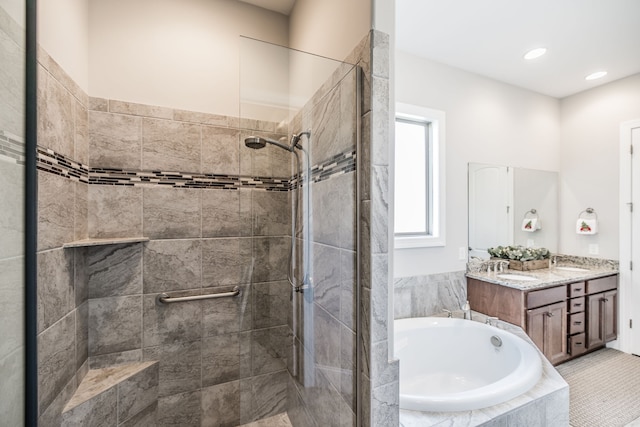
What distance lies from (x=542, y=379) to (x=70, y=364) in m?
2.46

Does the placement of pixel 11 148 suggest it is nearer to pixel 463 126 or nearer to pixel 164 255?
pixel 164 255

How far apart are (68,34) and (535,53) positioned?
136 inches

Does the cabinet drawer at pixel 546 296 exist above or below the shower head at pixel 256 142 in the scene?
below

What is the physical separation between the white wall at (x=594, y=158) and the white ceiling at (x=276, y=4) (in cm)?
358

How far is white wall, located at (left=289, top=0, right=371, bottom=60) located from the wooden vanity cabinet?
238 centimetres

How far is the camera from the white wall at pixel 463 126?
2.58m

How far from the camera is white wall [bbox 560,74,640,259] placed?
309cm

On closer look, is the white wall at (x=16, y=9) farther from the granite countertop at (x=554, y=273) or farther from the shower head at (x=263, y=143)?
the granite countertop at (x=554, y=273)

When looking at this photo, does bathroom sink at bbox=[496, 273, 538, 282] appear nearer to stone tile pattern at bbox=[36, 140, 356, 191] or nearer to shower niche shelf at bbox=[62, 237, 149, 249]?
stone tile pattern at bbox=[36, 140, 356, 191]

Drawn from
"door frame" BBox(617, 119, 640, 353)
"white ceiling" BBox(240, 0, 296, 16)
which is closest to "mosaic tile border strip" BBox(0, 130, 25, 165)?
"white ceiling" BBox(240, 0, 296, 16)

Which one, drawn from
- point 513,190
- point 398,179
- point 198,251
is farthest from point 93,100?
point 513,190

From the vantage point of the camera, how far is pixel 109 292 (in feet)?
5.50

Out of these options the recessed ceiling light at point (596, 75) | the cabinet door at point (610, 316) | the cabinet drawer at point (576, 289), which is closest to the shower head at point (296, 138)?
the cabinet drawer at point (576, 289)

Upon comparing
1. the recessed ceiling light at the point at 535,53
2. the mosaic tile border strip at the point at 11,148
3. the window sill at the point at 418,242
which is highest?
the recessed ceiling light at the point at 535,53
